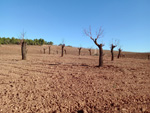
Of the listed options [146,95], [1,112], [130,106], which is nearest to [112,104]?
[130,106]

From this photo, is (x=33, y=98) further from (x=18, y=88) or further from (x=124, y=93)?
(x=124, y=93)

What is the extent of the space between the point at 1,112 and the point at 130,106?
4190mm

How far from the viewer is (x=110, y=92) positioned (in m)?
4.40

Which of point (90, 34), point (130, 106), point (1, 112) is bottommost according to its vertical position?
point (1, 112)

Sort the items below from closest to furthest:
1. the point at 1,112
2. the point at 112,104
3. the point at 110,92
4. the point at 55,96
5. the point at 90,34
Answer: the point at 1,112
the point at 112,104
the point at 55,96
the point at 110,92
the point at 90,34

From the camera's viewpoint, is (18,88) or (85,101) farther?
(18,88)

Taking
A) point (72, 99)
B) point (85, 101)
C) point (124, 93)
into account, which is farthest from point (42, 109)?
point (124, 93)

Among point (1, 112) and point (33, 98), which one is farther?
point (33, 98)

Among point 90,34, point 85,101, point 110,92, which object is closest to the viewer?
point 85,101

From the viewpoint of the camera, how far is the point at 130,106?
3217 mm

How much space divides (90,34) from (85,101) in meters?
8.92

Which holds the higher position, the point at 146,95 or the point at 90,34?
the point at 90,34

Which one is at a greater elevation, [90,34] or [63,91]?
[90,34]

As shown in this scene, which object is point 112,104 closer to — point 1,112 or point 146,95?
point 146,95
